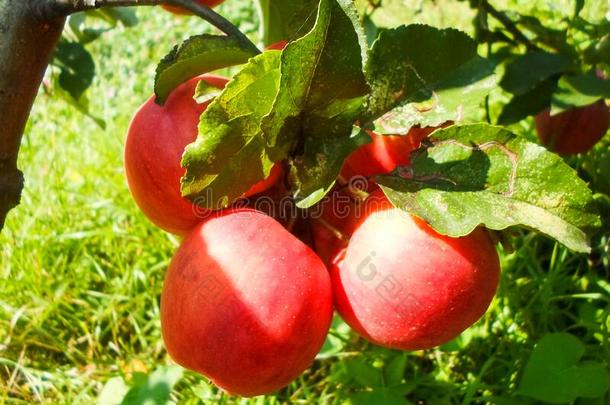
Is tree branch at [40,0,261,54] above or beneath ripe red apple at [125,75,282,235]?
above

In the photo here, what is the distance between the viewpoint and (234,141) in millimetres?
753

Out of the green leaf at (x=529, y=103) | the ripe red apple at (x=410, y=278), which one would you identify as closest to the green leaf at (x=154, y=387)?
the ripe red apple at (x=410, y=278)

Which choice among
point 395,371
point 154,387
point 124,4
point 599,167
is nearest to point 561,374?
point 395,371

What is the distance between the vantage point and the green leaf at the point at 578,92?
4.09 feet

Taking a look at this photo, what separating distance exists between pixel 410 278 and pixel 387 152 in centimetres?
19

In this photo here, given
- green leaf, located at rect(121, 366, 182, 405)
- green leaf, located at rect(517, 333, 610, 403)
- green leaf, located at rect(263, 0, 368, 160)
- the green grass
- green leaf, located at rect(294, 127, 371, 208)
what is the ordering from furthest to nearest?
the green grass
green leaf, located at rect(121, 366, 182, 405)
green leaf, located at rect(517, 333, 610, 403)
green leaf, located at rect(294, 127, 371, 208)
green leaf, located at rect(263, 0, 368, 160)

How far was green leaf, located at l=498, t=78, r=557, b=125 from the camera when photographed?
140 centimetres

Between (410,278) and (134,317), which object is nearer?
(410,278)

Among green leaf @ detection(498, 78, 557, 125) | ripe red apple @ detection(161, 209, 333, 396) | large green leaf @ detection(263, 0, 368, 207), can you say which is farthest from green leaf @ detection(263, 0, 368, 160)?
green leaf @ detection(498, 78, 557, 125)

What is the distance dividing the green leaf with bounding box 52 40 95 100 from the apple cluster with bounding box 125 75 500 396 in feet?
1.97

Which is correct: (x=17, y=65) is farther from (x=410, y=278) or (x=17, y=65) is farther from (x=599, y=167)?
(x=599, y=167)

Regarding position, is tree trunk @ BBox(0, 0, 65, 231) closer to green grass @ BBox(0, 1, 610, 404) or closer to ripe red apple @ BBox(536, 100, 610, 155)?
green grass @ BBox(0, 1, 610, 404)

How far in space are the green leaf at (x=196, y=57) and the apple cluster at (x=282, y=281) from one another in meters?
0.04

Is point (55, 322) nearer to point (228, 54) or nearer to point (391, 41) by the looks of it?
point (228, 54)
